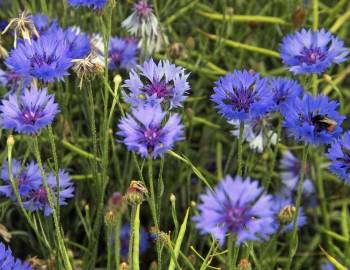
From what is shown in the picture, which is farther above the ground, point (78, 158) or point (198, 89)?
point (198, 89)

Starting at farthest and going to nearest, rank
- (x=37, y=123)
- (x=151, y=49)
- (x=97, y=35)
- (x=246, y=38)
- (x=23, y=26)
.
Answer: (x=246, y=38) → (x=151, y=49) → (x=97, y=35) → (x=23, y=26) → (x=37, y=123)

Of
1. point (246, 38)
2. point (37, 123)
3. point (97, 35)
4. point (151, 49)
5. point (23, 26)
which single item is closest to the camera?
point (37, 123)

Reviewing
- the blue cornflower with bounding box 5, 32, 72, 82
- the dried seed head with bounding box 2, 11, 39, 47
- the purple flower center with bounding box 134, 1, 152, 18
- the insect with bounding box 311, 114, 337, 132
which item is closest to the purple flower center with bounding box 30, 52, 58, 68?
the blue cornflower with bounding box 5, 32, 72, 82

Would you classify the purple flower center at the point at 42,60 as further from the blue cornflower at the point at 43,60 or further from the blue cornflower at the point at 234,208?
the blue cornflower at the point at 234,208

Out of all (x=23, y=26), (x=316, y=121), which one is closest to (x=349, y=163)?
(x=316, y=121)

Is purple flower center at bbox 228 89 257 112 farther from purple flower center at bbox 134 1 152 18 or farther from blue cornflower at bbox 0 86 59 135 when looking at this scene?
purple flower center at bbox 134 1 152 18

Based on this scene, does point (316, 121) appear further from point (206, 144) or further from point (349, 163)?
point (206, 144)
